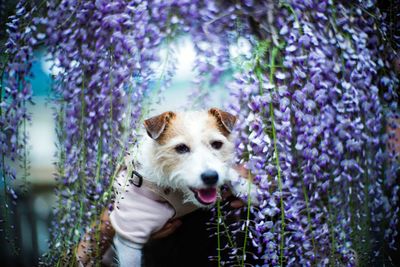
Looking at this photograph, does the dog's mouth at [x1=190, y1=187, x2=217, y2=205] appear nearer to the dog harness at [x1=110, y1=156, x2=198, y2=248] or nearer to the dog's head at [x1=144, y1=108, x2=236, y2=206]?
the dog's head at [x1=144, y1=108, x2=236, y2=206]

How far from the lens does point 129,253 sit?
194 centimetres

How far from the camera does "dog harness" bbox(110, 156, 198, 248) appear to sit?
75.6 inches

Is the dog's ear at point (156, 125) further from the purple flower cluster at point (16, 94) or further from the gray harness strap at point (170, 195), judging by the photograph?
the purple flower cluster at point (16, 94)

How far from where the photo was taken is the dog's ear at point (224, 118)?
1859mm

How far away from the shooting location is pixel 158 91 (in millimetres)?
1815

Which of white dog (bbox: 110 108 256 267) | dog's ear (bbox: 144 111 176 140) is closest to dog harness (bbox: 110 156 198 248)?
white dog (bbox: 110 108 256 267)

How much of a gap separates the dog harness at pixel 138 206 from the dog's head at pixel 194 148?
0.06 meters

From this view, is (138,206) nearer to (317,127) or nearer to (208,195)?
(208,195)

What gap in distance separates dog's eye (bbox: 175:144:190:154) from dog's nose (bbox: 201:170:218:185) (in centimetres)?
16

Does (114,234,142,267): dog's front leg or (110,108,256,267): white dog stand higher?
(110,108,256,267): white dog

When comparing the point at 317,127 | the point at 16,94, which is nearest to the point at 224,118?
the point at 317,127

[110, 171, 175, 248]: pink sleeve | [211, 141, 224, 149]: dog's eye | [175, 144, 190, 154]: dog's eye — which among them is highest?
[211, 141, 224, 149]: dog's eye

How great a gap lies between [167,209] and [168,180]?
109 millimetres

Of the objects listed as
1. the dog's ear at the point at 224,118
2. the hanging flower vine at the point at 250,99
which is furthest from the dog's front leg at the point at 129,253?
the dog's ear at the point at 224,118
